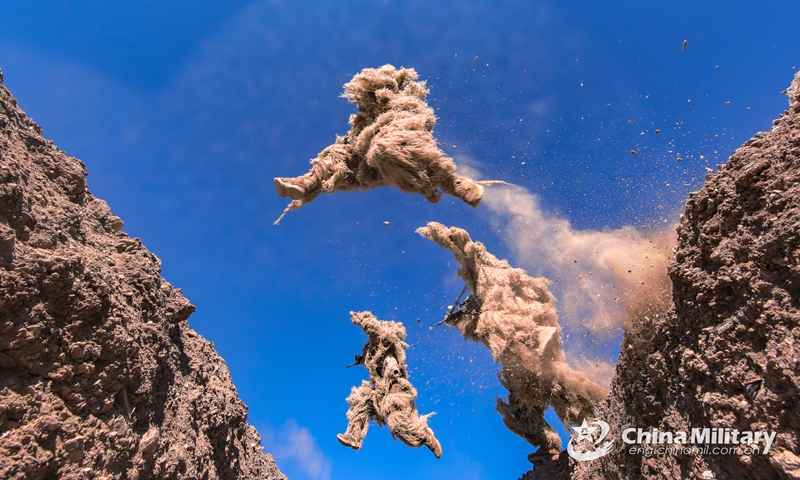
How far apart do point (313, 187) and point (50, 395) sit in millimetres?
4057

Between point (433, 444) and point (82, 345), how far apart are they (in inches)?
254

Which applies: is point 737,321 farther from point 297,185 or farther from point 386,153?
Answer: point 297,185

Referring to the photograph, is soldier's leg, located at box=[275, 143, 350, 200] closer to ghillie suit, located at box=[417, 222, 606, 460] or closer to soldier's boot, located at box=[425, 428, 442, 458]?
ghillie suit, located at box=[417, 222, 606, 460]

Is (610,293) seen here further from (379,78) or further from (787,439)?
(379,78)

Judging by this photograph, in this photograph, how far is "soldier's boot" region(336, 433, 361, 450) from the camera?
7758 mm

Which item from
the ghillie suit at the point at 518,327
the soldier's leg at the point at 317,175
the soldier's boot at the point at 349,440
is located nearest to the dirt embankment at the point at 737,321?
the ghillie suit at the point at 518,327

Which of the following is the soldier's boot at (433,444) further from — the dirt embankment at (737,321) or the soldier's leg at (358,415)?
the dirt embankment at (737,321)

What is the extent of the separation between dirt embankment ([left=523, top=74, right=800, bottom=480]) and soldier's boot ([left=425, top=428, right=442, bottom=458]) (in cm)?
405

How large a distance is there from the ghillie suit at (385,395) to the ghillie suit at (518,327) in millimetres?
1519

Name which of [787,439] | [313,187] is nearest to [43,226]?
[313,187]

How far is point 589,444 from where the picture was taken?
615 centimetres

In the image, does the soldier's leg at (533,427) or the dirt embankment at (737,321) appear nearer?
the dirt embankment at (737,321)

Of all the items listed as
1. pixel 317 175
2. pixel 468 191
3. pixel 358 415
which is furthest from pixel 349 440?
pixel 468 191

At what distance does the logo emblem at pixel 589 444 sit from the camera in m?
5.66
